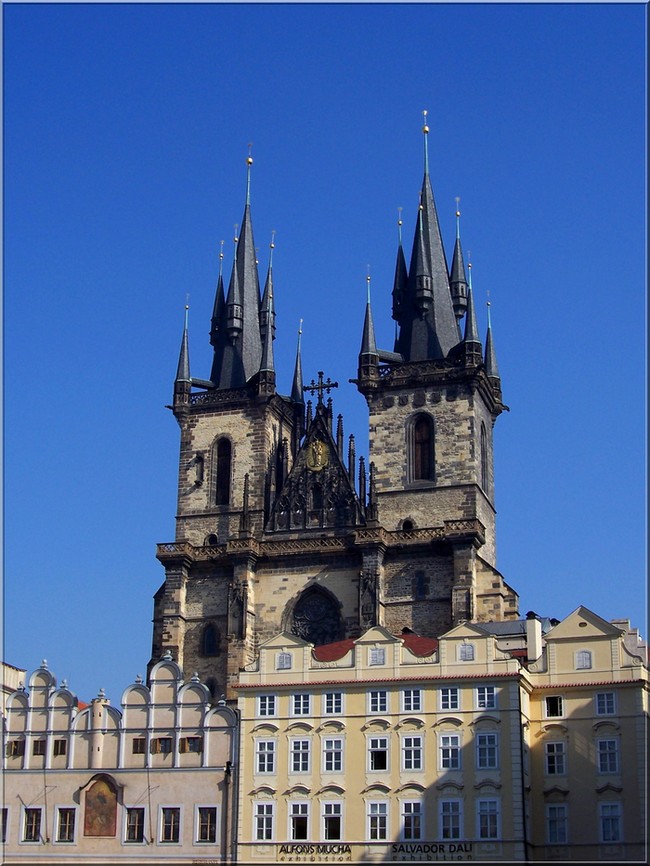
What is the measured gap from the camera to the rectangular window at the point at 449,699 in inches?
1812

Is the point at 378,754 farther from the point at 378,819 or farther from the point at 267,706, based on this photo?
the point at 267,706

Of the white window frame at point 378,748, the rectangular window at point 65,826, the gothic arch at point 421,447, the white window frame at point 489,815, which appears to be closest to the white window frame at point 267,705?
the white window frame at point 378,748

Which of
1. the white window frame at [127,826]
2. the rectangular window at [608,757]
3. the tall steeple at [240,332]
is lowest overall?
the white window frame at [127,826]

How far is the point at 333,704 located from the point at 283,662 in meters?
2.59

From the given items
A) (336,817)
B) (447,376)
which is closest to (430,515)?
(447,376)

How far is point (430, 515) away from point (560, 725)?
780 inches

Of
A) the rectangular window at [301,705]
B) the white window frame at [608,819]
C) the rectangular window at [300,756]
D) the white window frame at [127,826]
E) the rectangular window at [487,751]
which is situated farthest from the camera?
the rectangular window at [301,705]

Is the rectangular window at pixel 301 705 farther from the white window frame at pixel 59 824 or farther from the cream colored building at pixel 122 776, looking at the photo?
the white window frame at pixel 59 824

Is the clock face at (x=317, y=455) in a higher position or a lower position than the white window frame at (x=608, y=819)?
higher

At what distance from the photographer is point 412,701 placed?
46438mm

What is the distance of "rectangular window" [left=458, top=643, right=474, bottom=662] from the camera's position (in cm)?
4656

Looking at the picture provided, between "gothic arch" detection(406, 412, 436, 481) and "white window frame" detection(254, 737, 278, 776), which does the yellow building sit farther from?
"gothic arch" detection(406, 412, 436, 481)

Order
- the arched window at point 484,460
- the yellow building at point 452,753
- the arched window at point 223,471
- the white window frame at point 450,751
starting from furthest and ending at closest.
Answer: the arched window at point 223,471 → the arched window at point 484,460 → the white window frame at point 450,751 → the yellow building at point 452,753

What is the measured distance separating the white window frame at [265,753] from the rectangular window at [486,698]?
6870 millimetres
